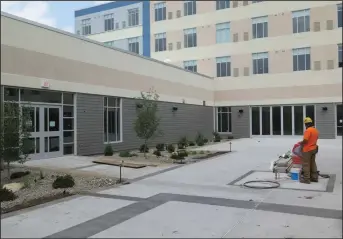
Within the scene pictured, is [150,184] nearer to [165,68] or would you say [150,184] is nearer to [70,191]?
[70,191]

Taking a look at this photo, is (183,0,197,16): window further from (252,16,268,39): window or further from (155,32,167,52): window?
(252,16,268,39): window

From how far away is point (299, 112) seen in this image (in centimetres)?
3256

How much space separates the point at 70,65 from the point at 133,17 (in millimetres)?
28272

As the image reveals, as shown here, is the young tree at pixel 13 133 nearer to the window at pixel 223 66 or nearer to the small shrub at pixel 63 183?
the small shrub at pixel 63 183

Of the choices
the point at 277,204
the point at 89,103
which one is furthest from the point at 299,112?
the point at 277,204

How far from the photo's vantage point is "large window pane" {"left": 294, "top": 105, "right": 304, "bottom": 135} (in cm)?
3206

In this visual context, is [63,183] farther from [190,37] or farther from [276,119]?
[190,37]

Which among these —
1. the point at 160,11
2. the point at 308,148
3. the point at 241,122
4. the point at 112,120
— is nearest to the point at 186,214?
the point at 308,148

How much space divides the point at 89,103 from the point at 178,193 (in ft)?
36.1

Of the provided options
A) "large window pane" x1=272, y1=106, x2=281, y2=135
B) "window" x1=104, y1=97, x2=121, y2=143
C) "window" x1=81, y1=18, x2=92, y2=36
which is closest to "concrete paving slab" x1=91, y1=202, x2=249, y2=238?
"window" x1=104, y1=97, x2=121, y2=143

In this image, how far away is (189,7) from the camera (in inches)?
1479

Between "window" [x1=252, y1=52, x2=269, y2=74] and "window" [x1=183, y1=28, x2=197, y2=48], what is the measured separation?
614 cm

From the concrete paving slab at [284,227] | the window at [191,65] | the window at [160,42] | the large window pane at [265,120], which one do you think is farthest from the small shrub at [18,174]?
the window at [160,42]

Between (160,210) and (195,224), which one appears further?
(160,210)
